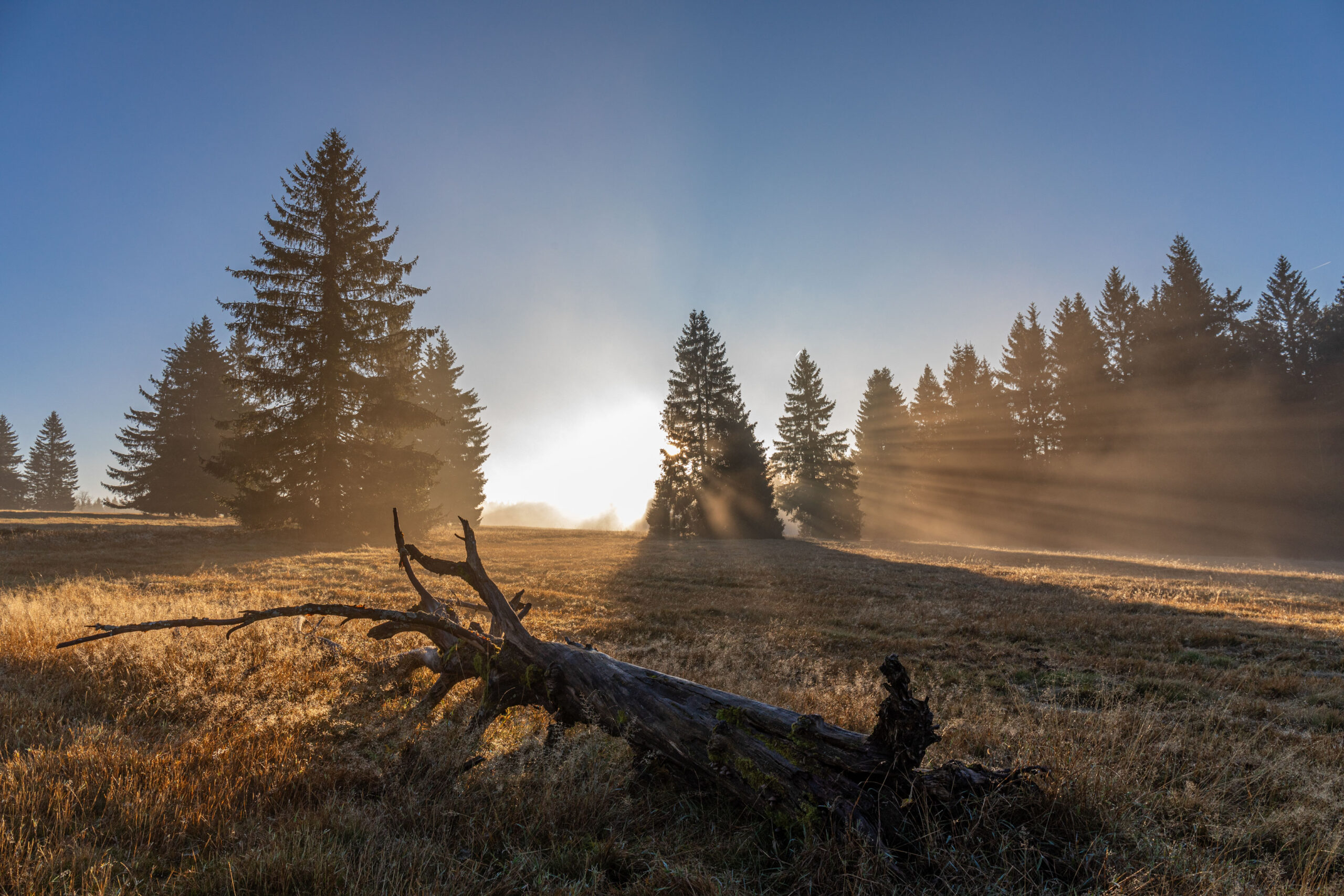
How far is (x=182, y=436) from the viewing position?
35.2 meters

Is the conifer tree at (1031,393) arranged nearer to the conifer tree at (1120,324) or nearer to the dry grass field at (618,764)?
the conifer tree at (1120,324)

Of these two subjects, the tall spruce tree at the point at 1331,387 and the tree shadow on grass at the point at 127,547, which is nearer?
the tree shadow on grass at the point at 127,547

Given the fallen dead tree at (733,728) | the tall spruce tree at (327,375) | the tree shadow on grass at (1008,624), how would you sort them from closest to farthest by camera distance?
the fallen dead tree at (733,728), the tree shadow on grass at (1008,624), the tall spruce tree at (327,375)

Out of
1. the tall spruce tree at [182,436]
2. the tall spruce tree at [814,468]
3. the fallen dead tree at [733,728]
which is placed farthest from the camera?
the tall spruce tree at [814,468]

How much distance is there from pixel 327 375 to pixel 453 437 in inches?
1002

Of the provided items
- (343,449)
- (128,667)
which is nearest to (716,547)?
(343,449)

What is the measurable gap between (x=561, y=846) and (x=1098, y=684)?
248 inches

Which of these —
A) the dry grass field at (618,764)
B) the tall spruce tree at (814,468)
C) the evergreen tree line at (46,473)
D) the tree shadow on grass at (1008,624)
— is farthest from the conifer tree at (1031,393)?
the evergreen tree line at (46,473)

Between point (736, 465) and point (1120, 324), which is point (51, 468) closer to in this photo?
point (736, 465)

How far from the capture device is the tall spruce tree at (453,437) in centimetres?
4684

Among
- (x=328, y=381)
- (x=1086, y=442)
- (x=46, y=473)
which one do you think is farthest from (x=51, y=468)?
(x=1086, y=442)

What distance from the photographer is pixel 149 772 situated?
2.86 meters

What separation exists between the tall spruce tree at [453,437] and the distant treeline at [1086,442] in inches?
704

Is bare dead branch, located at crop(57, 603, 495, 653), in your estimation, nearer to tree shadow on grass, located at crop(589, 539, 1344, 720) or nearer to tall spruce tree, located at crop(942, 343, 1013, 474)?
tree shadow on grass, located at crop(589, 539, 1344, 720)
